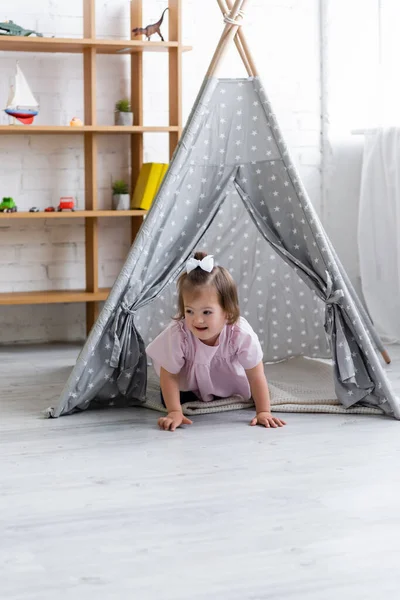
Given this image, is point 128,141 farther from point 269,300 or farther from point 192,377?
point 192,377

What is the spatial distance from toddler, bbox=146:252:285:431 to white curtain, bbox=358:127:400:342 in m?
1.53

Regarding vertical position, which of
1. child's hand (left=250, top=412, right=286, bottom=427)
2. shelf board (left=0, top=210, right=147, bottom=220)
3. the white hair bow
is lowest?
child's hand (left=250, top=412, right=286, bottom=427)

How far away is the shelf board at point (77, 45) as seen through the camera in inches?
145

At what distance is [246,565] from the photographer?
5.13ft

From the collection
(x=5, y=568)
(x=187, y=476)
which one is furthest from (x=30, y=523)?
(x=187, y=476)

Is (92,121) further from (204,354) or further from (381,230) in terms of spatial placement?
(204,354)

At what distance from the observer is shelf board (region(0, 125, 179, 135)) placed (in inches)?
146

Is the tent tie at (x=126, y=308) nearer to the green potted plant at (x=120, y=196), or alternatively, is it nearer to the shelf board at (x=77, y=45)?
the green potted plant at (x=120, y=196)

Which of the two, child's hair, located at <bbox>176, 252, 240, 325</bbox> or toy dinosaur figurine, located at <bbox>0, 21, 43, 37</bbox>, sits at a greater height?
toy dinosaur figurine, located at <bbox>0, 21, 43, 37</bbox>

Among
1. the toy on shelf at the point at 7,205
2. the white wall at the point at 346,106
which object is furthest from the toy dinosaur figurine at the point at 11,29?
the white wall at the point at 346,106

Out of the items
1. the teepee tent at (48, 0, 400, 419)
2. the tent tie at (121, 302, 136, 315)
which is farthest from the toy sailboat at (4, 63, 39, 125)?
the tent tie at (121, 302, 136, 315)

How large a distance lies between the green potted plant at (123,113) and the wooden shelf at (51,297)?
769 millimetres

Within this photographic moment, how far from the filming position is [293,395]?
279 centimetres

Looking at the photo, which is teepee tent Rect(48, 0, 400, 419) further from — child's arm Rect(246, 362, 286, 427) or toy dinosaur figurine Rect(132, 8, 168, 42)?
toy dinosaur figurine Rect(132, 8, 168, 42)
